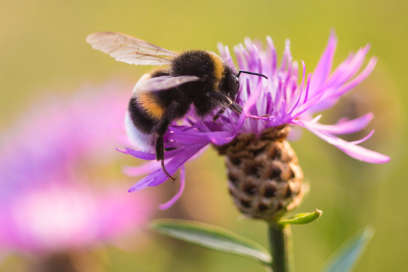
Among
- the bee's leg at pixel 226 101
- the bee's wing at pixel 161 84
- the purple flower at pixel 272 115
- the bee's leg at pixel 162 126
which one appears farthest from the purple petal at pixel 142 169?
the bee's wing at pixel 161 84

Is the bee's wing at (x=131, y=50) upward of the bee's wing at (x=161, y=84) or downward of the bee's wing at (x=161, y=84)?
downward

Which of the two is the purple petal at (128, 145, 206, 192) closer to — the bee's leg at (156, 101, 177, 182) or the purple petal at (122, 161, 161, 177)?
the bee's leg at (156, 101, 177, 182)

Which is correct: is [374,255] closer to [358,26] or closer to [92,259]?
[92,259]

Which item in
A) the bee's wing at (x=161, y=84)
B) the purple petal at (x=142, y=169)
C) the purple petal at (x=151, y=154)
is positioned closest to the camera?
the bee's wing at (x=161, y=84)

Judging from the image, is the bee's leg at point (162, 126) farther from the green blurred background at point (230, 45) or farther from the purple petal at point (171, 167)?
the green blurred background at point (230, 45)

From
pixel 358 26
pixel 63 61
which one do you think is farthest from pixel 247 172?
pixel 63 61
